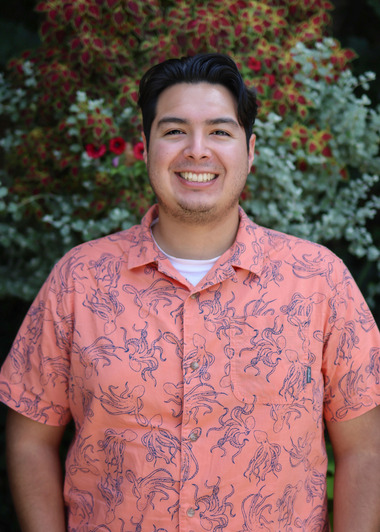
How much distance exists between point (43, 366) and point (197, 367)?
1.69ft

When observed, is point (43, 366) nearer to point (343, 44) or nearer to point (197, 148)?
point (197, 148)

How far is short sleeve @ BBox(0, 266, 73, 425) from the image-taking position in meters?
1.85

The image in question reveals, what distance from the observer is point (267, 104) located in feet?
8.74

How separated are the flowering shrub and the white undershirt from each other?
0.66 meters

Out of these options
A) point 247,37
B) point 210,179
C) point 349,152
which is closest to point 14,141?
point 247,37

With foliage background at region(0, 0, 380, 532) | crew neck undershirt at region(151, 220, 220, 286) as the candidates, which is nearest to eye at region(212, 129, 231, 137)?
crew neck undershirt at region(151, 220, 220, 286)

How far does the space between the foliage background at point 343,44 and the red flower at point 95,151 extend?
0.77 meters

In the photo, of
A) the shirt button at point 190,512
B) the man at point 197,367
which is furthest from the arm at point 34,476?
the shirt button at point 190,512

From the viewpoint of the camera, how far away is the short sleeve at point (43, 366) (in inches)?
73.0

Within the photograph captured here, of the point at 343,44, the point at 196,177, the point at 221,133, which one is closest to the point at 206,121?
the point at 221,133

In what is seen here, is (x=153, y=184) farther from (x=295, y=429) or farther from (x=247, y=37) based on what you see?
(x=247, y=37)

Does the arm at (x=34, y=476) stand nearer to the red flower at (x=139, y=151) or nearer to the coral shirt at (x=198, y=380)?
the coral shirt at (x=198, y=380)

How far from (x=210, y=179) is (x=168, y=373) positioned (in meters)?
0.64

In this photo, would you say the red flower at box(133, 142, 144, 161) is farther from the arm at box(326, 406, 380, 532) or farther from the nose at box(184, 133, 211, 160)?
the arm at box(326, 406, 380, 532)
